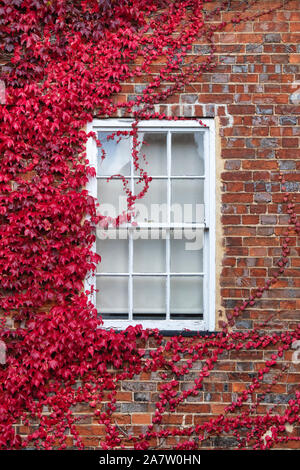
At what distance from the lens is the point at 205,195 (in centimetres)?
448

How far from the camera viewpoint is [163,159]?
4.56 meters

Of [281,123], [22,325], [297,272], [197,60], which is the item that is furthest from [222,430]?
[197,60]

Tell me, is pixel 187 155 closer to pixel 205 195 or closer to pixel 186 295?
pixel 205 195

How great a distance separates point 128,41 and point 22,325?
8.79 ft

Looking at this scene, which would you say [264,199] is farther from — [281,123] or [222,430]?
[222,430]

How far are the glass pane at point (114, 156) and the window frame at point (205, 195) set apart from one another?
0.21 ft

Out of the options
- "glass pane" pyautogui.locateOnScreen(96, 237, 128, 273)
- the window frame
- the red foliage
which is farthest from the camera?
"glass pane" pyautogui.locateOnScreen(96, 237, 128, 273)

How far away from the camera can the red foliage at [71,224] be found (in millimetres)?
4316

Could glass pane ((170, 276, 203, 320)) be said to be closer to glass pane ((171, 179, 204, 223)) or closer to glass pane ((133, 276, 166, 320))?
glass pane ((133, 276, 166, 320))

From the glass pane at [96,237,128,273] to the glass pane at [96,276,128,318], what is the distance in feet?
0.30

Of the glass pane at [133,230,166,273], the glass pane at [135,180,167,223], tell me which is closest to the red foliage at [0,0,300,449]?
the glass pane at [135,180,167,223]

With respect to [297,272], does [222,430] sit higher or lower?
lower

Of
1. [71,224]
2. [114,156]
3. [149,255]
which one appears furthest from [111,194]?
[149,255]

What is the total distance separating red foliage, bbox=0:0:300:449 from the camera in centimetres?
432
